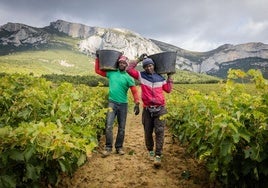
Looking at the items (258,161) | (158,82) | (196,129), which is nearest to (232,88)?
(196,129)

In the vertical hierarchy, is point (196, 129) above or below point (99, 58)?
below

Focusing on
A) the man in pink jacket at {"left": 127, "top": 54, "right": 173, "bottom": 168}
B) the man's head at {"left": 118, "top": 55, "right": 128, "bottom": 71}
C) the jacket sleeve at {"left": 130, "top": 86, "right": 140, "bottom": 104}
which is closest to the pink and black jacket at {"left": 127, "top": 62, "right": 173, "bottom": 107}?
the man in pink jacket at {"left": 127, "top": 54, "right": 173, "bottom": 168}

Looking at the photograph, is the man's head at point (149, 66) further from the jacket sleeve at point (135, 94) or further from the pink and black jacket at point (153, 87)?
the jacket sleeve at point (135, 94)

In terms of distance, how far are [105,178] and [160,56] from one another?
9.29 ft

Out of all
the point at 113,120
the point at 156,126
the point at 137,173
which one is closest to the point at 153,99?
the point at 156,126

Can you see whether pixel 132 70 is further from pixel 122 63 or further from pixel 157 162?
pixel 157 162

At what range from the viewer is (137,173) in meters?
6.43

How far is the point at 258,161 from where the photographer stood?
406 cm

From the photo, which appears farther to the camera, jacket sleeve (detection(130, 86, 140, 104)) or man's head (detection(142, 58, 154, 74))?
jacket sleeve (detection(130, 86, 140, 104))

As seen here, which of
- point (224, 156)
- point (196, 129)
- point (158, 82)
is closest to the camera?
point (224, 156)

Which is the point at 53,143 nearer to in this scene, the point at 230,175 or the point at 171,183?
the point at 230,175

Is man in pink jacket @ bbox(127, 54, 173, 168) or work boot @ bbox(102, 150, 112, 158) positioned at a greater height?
man in pink jacket @ bbox(127, 54, 173, 168)

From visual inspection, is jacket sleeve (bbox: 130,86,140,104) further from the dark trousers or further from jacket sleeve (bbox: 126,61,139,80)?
the dark trousers

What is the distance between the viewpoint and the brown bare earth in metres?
5.84
